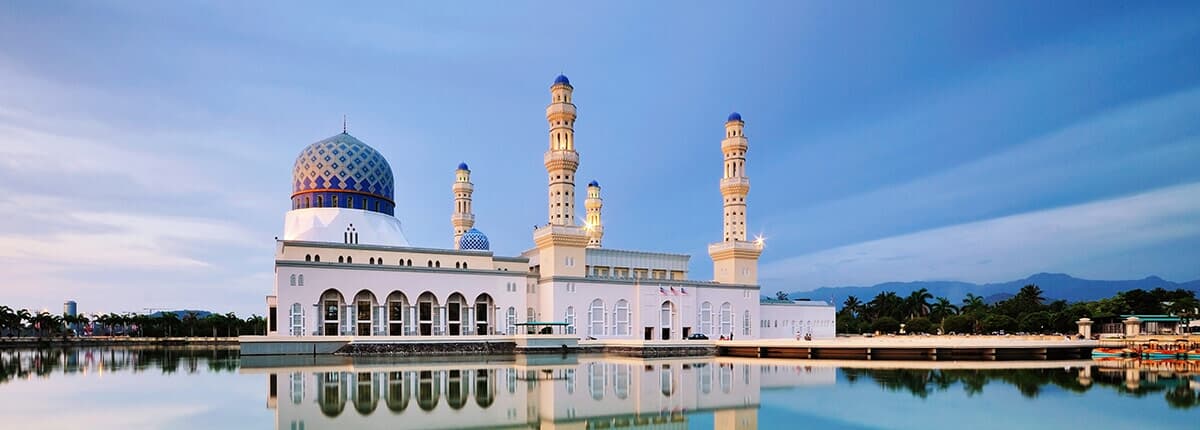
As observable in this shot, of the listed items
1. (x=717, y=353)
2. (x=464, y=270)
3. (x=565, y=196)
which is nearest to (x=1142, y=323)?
(x=717, y=353)

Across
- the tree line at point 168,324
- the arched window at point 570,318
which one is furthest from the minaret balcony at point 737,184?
the tree line at point 168,324

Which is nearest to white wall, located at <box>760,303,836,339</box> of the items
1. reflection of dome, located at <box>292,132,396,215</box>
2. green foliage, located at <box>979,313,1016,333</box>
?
green foliage, located at <box>979,313,1016,333</box>

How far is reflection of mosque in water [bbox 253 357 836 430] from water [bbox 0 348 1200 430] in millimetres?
37

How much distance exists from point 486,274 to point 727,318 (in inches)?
589

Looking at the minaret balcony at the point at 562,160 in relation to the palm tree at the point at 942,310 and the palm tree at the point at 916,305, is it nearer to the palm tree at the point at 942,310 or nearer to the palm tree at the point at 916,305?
the palm tree at the point at 942,310

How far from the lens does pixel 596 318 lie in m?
43.5

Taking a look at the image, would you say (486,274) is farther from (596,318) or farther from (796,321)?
(796,321)

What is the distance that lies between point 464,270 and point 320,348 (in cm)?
913

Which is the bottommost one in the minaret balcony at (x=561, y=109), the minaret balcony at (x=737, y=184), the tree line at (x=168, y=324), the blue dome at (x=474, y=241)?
the tree line at (x=168, y=324)

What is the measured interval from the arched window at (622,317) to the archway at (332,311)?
14819 millimetres

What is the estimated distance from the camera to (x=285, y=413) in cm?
1370

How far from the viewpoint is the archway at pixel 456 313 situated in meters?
42.0

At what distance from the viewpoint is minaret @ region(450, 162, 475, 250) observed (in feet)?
188

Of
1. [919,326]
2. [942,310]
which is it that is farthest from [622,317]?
[942,310]
